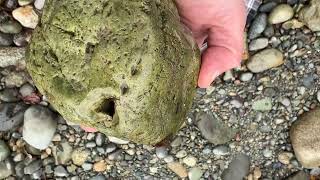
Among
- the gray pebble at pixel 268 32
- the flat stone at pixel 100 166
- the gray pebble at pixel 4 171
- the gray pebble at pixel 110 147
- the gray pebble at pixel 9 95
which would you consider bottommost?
the gray pebble at pixel 4 171

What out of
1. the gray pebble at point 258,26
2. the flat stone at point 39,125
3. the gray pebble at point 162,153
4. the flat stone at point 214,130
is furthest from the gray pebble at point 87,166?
the gray pebble at point 258,26

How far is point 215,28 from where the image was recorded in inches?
106

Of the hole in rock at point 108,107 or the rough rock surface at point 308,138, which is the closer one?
the hole in rock at point 108,107

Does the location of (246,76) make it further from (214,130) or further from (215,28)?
(215,28)

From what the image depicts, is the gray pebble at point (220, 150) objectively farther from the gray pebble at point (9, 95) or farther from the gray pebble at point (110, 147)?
the gray pebble at point (9, 95)

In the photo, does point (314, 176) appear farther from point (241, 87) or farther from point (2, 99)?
point (2, 99)

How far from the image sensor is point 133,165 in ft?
10.7

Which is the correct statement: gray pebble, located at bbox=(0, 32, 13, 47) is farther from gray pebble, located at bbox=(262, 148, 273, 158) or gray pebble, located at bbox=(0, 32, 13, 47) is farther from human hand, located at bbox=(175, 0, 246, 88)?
gray pebble, located at bbox=(262, 148, 273, 158)

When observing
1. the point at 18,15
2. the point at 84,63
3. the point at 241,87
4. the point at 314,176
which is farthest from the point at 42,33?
the point at 314,176

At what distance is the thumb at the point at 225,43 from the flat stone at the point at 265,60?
498mm

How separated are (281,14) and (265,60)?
30cm

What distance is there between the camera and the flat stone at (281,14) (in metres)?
3.21

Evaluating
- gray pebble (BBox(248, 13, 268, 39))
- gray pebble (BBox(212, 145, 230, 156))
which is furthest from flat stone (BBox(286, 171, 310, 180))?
gray pebble (BBox(248, 13, 268, 39))

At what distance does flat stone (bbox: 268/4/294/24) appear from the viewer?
3205mm
